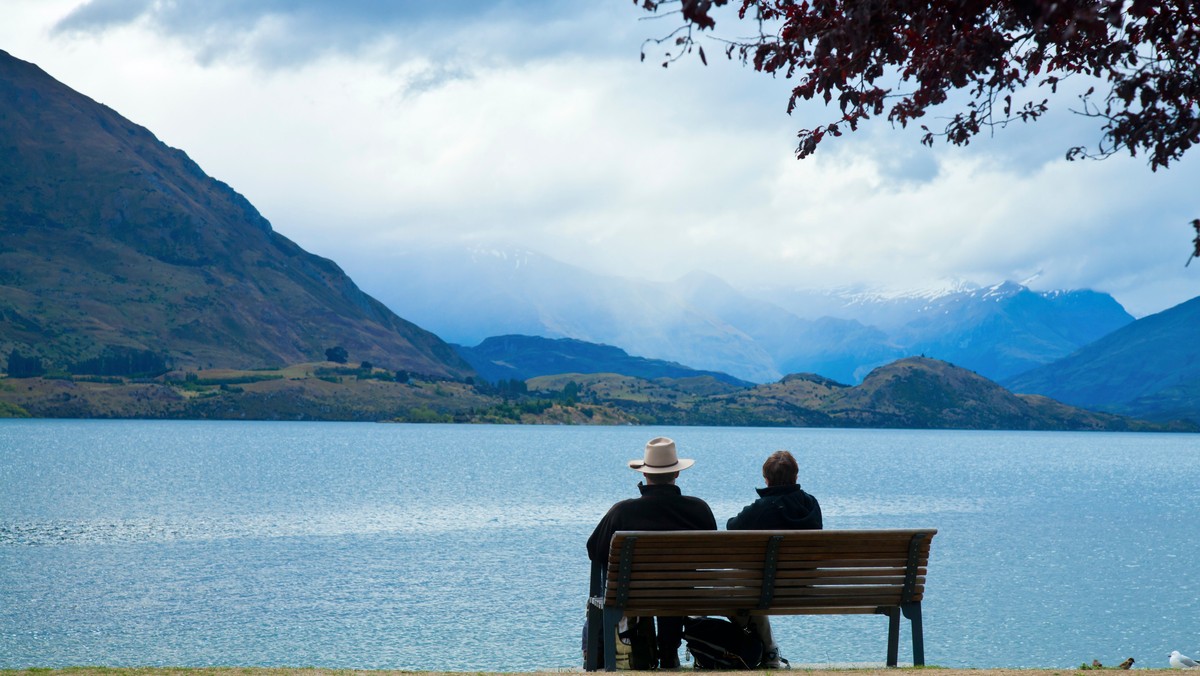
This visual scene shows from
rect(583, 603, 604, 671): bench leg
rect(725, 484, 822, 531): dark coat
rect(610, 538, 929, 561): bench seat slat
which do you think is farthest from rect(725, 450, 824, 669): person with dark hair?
rect(583, 603, 604, 671): bench leg

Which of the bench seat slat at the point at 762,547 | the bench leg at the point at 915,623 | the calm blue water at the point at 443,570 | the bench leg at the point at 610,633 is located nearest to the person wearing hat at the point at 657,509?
the bench seat slat at the point at 762,547

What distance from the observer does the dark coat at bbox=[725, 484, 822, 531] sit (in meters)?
13.4

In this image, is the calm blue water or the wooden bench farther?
the calm blue water

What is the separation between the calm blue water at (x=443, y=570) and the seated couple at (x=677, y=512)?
42.3 feet

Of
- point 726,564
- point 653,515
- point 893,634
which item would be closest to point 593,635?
point 653,515

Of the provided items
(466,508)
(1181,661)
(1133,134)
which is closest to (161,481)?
(466,508)

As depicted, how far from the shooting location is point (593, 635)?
44.8ft

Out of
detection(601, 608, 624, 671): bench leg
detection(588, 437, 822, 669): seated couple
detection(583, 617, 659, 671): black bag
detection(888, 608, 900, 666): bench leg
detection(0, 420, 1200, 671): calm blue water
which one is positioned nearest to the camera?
detection(601, 608, 624, 671): bench leg

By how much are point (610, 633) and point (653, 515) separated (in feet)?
4.79

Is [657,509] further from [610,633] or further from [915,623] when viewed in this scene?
[915,623]

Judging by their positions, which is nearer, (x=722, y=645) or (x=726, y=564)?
(x=726, y=564)

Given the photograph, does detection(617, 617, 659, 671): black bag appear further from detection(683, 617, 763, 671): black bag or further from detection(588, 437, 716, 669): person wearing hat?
detection(588, 437, 716, 669): person wearing hat

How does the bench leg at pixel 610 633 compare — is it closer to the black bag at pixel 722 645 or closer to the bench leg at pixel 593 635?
the bench leg at pixel 593 635

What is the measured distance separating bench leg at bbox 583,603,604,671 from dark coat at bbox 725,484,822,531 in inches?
77.3
